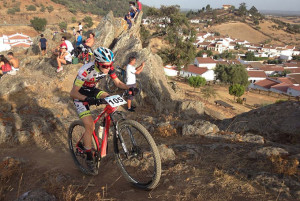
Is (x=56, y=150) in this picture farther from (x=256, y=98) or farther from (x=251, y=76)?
(x=251, y=76)

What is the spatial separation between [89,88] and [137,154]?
1.88 meters

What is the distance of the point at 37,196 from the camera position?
381cm

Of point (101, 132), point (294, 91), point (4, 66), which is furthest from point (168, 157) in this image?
point (294, 91)

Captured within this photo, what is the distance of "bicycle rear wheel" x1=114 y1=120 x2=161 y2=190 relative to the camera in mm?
3924

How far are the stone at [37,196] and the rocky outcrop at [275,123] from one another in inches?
266

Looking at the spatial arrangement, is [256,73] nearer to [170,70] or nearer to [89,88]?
[170,70]

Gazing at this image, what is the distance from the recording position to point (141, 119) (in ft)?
30.8

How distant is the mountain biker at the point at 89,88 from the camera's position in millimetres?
4336

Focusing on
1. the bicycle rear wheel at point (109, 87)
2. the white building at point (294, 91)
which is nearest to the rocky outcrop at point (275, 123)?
the bicycle rear wheel at point (109, 87)

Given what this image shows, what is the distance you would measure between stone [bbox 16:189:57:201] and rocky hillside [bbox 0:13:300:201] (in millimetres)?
16

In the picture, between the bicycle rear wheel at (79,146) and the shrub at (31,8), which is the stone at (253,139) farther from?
the shrub at (31,8)

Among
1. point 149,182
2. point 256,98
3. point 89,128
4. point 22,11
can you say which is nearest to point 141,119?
point 89,128

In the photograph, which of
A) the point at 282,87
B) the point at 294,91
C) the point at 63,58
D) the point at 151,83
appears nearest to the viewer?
the point at 151,83

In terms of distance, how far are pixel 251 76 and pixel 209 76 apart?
1406 cm
